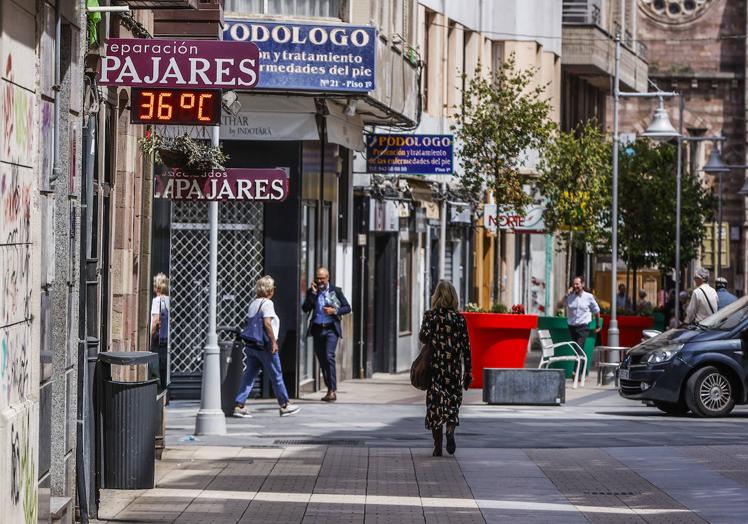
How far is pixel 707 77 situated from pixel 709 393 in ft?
211

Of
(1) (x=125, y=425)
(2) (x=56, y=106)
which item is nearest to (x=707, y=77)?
(1) (x=125, y=425)

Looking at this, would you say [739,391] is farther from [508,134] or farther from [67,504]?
[67,504]

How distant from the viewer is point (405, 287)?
36906mm

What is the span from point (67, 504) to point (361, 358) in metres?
20.7

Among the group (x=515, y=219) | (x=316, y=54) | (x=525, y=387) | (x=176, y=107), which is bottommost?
(x=525, y=387)

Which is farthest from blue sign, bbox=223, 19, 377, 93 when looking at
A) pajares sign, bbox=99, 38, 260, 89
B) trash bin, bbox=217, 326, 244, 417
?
pajares sign, bbox=99, 38, 260, 89

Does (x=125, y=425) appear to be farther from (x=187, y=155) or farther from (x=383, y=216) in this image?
(x=383, y=216)

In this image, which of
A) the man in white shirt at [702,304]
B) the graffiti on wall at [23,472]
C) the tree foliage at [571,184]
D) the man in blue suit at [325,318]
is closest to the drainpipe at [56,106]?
the graffiti on wall at [23,472]

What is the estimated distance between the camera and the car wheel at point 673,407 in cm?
2484

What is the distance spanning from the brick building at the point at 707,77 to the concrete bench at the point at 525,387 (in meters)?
55.0

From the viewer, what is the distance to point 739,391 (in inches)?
967

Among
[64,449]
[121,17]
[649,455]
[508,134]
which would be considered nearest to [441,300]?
[649,455]

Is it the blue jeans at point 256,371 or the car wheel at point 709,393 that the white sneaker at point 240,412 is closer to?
the blue jeans at point 256,371

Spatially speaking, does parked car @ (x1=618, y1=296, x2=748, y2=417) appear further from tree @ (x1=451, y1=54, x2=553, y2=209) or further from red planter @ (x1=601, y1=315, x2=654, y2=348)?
red planter @ (x1=601, y1=315, x2=654, y2=348)
